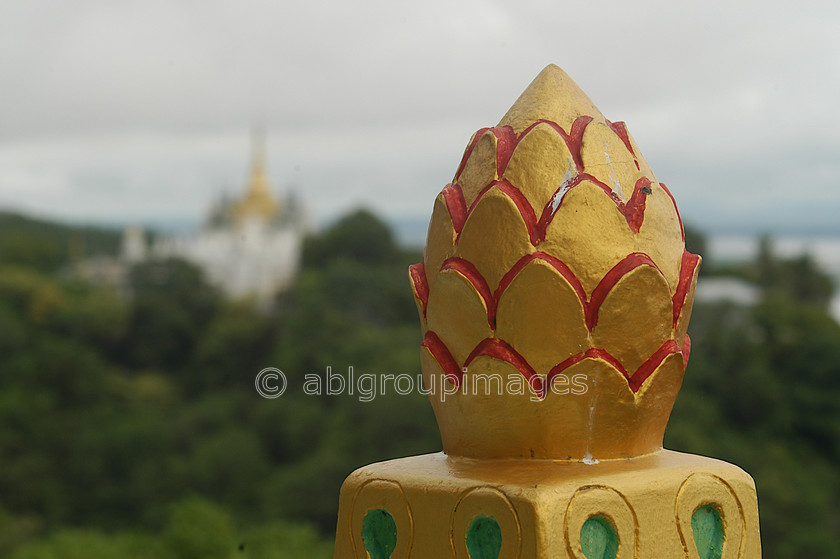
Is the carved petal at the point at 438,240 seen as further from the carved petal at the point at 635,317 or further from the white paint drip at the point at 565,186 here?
the carved petal at the point at 635,317

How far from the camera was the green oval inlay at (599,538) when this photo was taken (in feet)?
9.81

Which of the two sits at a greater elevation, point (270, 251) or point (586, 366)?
point (270, 251)

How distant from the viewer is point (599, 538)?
3.01 meters

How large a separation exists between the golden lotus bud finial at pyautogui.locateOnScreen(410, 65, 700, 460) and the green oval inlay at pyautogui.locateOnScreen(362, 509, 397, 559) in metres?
0.33

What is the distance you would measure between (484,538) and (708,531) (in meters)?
0.71

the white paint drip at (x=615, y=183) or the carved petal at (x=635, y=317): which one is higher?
the white paint drip at (x=615, y=183)

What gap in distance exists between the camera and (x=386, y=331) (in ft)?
114

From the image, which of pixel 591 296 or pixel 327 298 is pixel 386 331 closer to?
pixel 327 298

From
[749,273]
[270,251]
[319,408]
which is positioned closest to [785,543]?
[319,408]

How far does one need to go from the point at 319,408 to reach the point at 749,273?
16.7 m

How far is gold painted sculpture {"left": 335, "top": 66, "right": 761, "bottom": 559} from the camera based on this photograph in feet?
9.99

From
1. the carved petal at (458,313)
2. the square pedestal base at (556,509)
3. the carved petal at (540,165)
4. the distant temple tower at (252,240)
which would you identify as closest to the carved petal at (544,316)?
the carved petal at (458,313)

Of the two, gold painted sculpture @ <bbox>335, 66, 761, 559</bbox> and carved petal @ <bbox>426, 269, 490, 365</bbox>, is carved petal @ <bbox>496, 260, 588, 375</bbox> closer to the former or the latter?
gold painted sculpture @ <bbox>335, 66, 761, 559</bbox>

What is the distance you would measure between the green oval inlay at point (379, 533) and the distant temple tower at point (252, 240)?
48.8m
